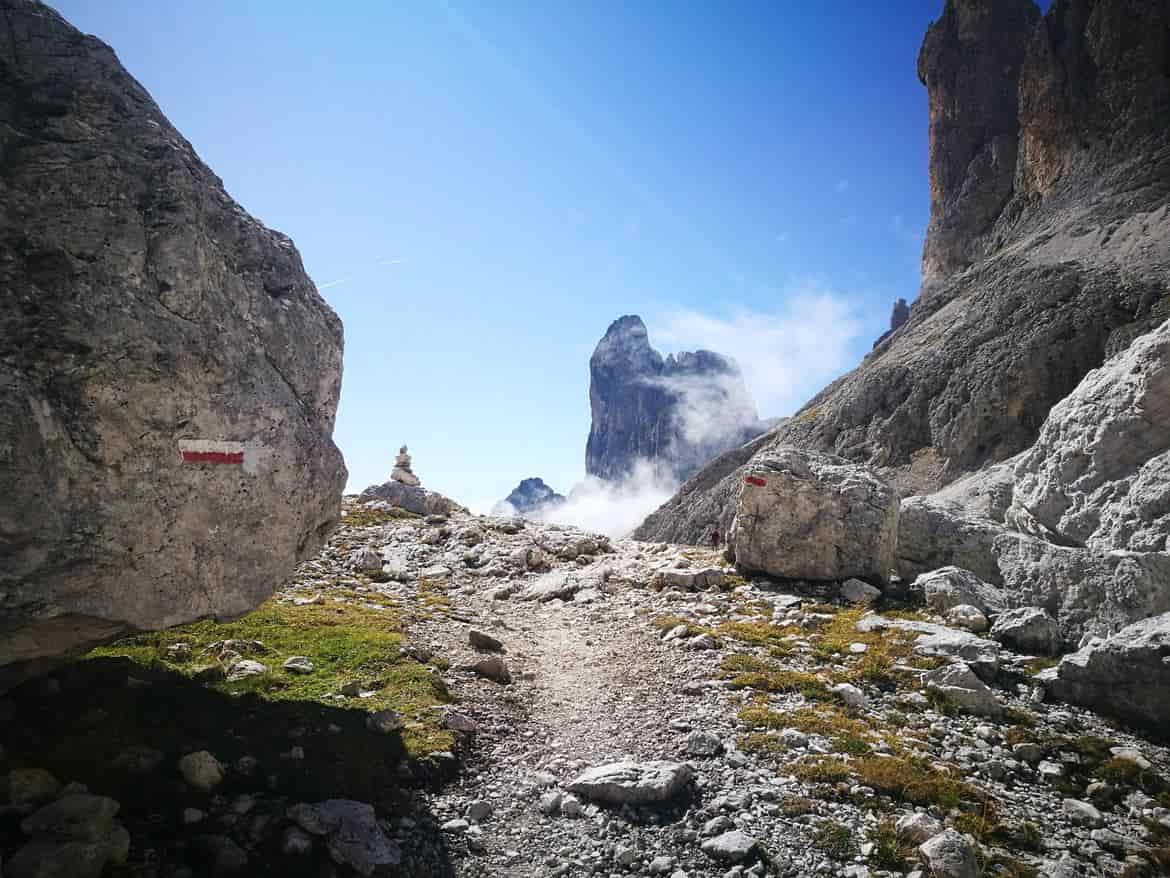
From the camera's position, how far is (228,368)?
368 inches

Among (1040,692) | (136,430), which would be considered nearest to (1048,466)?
(1040,692)

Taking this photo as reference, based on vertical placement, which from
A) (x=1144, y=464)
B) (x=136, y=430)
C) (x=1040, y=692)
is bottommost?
(x=1040, y=692)

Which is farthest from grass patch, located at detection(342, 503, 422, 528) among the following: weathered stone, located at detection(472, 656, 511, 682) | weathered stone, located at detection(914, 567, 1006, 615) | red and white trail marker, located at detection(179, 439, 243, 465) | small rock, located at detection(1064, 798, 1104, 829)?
small rock, located at detection(1064, 798, 1104, 829)

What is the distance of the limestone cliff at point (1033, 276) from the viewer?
5709 centimetres

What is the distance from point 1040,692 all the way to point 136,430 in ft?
52.0

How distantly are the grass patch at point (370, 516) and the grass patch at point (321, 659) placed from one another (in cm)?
1518

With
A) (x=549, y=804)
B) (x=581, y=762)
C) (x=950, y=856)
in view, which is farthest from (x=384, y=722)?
(x=950, y=856)

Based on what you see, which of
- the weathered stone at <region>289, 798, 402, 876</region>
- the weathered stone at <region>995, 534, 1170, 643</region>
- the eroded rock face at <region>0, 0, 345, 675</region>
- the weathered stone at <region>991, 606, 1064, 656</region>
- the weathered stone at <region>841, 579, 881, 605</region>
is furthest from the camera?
the weathered stone at <region>841, 579, 881, 605</region>

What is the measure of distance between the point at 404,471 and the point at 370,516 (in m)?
9.42

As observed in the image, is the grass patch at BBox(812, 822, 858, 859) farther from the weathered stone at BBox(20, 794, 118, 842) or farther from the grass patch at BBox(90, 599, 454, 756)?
the weathered stone at BBox(20, 794, 118, 842)

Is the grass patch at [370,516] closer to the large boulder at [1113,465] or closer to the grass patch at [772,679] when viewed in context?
the grass patch at [772,679]

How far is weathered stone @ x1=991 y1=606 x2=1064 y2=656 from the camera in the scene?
42.7 ft

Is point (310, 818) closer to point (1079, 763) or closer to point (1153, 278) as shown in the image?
point (1079, 763)

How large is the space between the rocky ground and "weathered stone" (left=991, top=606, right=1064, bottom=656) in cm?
102
